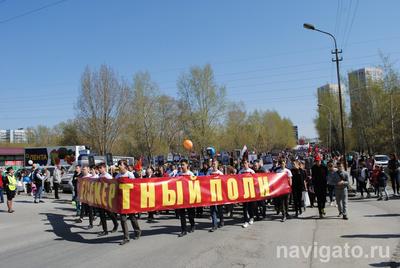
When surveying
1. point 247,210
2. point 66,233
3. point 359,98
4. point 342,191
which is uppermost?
point 359,98

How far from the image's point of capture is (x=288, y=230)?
1064 centimetres

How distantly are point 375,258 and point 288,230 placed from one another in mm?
3224

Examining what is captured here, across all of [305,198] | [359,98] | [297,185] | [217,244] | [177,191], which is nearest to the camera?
[217,244]

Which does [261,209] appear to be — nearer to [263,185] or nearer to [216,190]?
[263,185]

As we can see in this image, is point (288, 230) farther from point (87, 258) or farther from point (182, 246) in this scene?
point (87, 258)

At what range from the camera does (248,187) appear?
12.4 meters

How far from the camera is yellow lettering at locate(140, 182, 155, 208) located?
10.5 m

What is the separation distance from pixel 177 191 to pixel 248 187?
2370mm

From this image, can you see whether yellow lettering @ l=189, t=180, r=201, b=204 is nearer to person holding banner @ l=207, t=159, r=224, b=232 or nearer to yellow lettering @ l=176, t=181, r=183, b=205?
yellow lettering @ l=176, t=181, r=183, b=205

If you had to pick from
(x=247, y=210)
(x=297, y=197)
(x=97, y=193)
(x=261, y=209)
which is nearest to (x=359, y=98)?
(x=297, y=197)

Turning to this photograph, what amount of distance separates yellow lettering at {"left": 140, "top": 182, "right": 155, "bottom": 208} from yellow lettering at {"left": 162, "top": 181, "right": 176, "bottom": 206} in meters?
0.32

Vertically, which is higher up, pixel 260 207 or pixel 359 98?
pixel 359 98

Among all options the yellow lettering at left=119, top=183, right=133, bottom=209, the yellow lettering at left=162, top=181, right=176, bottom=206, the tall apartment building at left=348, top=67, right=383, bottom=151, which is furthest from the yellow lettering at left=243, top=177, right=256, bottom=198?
the tall apartment building at left=348, top=67, right=383, bottom=151

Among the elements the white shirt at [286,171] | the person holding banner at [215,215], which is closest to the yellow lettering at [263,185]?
the white shirt at [286,171]
